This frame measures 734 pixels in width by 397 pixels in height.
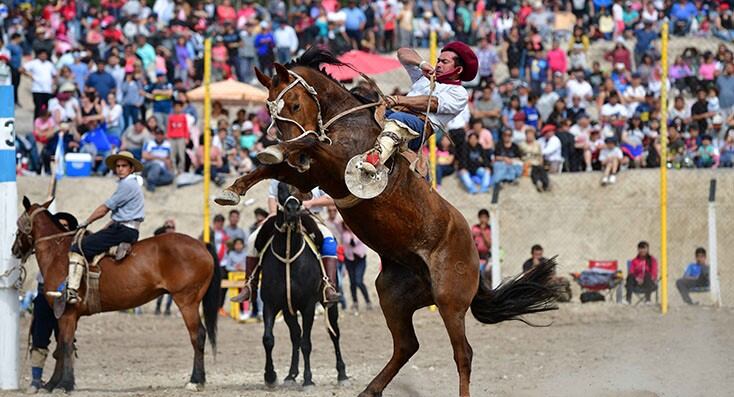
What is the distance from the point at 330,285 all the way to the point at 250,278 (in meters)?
0.81

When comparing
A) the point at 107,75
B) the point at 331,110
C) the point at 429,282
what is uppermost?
the point at 107,75

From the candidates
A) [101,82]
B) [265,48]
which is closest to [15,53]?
[101,82]

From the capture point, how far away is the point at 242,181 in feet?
26.2

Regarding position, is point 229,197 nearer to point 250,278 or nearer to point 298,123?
point 298,123

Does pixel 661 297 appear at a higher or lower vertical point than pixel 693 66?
lower

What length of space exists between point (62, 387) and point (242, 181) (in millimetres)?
4683

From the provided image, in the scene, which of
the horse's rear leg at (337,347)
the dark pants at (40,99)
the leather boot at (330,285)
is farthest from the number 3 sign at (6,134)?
the dark pants at (40,99)

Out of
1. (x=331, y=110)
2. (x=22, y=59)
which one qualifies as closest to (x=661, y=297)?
(x=331, y=110)

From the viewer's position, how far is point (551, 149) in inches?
768

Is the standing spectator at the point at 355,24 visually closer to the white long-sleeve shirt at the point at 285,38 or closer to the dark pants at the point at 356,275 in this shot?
the white long-sleeve shirt at the point at 285,38

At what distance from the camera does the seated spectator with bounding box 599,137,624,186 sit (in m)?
19.1

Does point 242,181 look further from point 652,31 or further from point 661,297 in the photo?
point 652,31

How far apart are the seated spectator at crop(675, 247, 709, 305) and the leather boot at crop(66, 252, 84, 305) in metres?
9.09

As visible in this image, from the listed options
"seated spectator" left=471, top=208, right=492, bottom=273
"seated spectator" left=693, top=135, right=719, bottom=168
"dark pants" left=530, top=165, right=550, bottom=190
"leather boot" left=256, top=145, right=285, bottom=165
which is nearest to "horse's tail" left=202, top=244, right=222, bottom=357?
"leather boot" left=256, top=145, right=285, bottom=165
